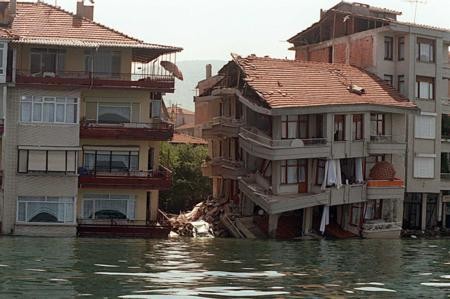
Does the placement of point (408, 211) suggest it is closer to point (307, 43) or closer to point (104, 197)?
point (307, 43)

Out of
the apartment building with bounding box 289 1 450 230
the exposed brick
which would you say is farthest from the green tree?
the exposed brick

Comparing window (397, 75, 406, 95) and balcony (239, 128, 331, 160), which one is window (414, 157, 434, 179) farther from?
balcony (239, 128, 331, 160)

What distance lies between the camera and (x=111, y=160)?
5381 centimetres

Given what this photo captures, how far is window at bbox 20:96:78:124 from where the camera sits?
51969mm

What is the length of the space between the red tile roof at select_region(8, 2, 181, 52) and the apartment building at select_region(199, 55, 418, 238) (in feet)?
29.8

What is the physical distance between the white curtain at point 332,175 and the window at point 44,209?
680 inches

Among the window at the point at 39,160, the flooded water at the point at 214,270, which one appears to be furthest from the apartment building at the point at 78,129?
the flooded water at the point at 214,270

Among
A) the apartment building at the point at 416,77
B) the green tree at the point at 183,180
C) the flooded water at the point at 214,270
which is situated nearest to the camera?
the flooded water at the point at 214,270

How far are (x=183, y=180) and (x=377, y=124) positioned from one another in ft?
61.0

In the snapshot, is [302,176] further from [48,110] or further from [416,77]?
[48,110]

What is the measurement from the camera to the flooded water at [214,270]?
81.5 feet

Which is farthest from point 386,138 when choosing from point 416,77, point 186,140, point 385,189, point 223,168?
point 186,140

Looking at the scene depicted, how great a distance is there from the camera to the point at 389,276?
101 ft

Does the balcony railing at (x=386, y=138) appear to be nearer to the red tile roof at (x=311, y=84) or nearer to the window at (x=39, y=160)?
the red tile roof at (x=311, y=84)
